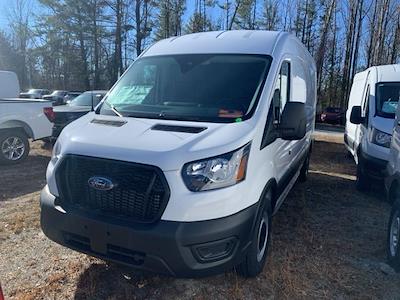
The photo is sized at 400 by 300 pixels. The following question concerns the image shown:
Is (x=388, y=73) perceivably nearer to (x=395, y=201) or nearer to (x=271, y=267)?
(x=395, y=201)

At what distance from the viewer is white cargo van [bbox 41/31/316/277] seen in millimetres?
2695

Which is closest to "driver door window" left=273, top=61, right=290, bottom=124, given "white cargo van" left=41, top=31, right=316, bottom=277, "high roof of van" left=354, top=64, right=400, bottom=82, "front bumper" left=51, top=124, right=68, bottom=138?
"white cargo van" left=41, top=31, right=316, bottom=277

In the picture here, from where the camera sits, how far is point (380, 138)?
5.84m

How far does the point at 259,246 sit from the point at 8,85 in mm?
10283

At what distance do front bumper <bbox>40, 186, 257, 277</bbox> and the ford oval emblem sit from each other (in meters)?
0.23

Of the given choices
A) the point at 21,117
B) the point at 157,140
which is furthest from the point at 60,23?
the point at 157,140

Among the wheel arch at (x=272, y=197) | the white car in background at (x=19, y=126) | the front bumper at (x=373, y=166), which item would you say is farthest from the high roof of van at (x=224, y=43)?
the white car in background at (x=19, y=126)

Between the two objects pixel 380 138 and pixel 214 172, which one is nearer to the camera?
pixel 214 172

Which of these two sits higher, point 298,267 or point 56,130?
point 56,130

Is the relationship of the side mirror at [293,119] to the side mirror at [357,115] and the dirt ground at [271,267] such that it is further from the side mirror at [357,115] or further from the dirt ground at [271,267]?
the side mirror at [357,115]

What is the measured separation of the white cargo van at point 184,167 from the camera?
270cm

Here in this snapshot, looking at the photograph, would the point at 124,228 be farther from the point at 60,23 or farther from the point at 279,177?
the point at 60,23

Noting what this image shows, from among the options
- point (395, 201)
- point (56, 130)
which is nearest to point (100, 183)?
point (395, 201)

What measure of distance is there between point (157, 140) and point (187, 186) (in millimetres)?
459
